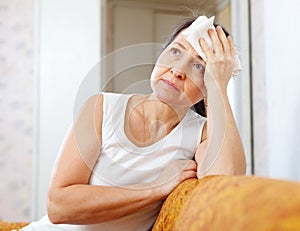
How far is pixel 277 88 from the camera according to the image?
65.4 inches

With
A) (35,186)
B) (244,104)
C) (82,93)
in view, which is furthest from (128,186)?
(35,186)

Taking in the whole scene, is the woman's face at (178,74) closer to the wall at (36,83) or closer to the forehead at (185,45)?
the forehead at (185,45)

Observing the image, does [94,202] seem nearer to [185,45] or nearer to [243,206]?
[185,45]

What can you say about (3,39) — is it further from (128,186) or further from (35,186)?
(128,186)

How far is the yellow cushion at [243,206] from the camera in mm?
520

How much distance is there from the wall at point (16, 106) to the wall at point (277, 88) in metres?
1.31

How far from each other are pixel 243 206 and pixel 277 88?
3.75ft

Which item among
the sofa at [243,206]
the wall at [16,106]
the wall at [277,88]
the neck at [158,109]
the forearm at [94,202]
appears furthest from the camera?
the wall at [16,106]

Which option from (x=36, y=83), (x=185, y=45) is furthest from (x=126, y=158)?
(x=36, y=83)

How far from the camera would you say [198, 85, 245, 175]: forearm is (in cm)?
118

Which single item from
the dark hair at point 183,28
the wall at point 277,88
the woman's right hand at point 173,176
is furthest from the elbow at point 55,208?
the wall at point 277,88

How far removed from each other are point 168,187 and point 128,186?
0.33 ft

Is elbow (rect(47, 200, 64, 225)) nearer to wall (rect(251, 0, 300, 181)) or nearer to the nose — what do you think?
the nose

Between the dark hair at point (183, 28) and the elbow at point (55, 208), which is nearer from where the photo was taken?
the elbow at point (55, 208)
